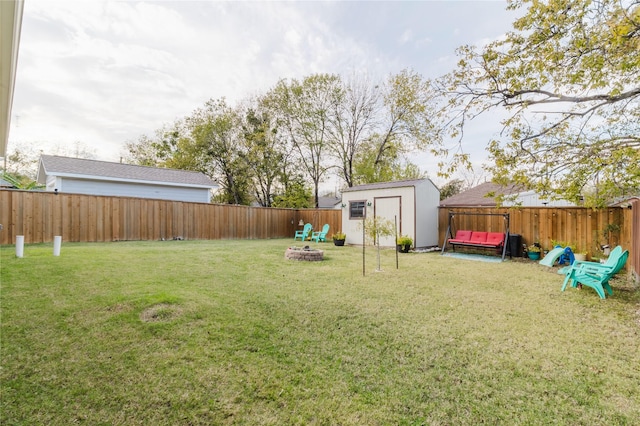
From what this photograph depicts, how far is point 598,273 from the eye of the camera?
4.50 meters

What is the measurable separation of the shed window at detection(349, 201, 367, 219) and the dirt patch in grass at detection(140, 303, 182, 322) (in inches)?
374

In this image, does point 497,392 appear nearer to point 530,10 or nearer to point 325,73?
point 530,10

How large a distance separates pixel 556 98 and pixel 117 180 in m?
14.8

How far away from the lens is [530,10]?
4.53 metres

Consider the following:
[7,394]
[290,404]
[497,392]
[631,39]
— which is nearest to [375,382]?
[290,404]

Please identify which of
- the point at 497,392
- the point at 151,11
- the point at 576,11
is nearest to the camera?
the point at 497,392

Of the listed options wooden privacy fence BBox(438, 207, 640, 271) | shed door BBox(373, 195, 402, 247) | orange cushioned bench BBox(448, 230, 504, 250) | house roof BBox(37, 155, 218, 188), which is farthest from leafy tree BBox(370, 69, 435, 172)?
house roof BBox(37, 155, 218, 188)

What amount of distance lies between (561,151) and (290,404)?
5583 mm

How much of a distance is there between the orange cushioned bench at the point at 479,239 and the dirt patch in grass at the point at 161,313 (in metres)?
8.58

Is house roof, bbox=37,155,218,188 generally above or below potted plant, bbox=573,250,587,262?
above

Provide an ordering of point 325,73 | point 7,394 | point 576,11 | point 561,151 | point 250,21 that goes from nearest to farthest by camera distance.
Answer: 1. point 7,394
2. point 576,11
3. point 561,151
4. point 250,21
5. point 325,73

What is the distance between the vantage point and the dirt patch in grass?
9.78 feet

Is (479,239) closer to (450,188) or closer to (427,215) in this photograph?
(427,215)

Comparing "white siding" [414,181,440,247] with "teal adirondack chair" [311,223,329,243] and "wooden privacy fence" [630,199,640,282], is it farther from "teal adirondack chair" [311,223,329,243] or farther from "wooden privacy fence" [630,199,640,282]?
"wooden privacy fence" [630,199,640,282]
